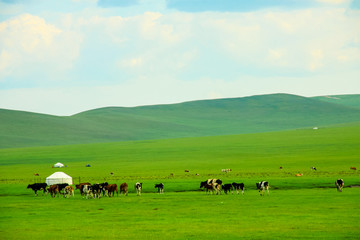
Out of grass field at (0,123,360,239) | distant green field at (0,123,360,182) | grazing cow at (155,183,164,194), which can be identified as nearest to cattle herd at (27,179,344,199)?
grazing cow at (155,183,164,194)

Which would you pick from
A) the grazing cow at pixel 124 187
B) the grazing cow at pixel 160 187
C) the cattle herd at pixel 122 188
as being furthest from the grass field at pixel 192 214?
the grazing cow at pixel 124 187

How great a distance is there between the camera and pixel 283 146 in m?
126

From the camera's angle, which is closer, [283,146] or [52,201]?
[52,201]

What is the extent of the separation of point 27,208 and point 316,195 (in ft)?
60.9

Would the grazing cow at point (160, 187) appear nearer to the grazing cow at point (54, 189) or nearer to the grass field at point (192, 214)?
the grass field at point (192, 214)

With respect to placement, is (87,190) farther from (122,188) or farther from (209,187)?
(209,187)

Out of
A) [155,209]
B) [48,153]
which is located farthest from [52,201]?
[48,153]

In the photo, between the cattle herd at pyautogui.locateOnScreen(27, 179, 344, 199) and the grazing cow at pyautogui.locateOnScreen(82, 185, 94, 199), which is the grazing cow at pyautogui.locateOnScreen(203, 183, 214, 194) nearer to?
the cattle herd at pyautogui.locateOnScreen(27, 179, 344, 199)

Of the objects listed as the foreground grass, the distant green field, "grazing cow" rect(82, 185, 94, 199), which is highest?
the distant green field

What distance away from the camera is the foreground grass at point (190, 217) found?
23984mm

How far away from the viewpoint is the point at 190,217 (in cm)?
2945

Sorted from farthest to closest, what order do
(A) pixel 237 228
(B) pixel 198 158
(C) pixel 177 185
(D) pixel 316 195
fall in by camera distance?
(B) pixel 198 158 → (C) pixel 177 185 → (D) pixel 316 195 → (A) pixel 237 228

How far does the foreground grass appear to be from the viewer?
2398cm

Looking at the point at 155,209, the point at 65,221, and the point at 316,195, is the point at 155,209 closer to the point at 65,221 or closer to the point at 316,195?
the point at 65,221
